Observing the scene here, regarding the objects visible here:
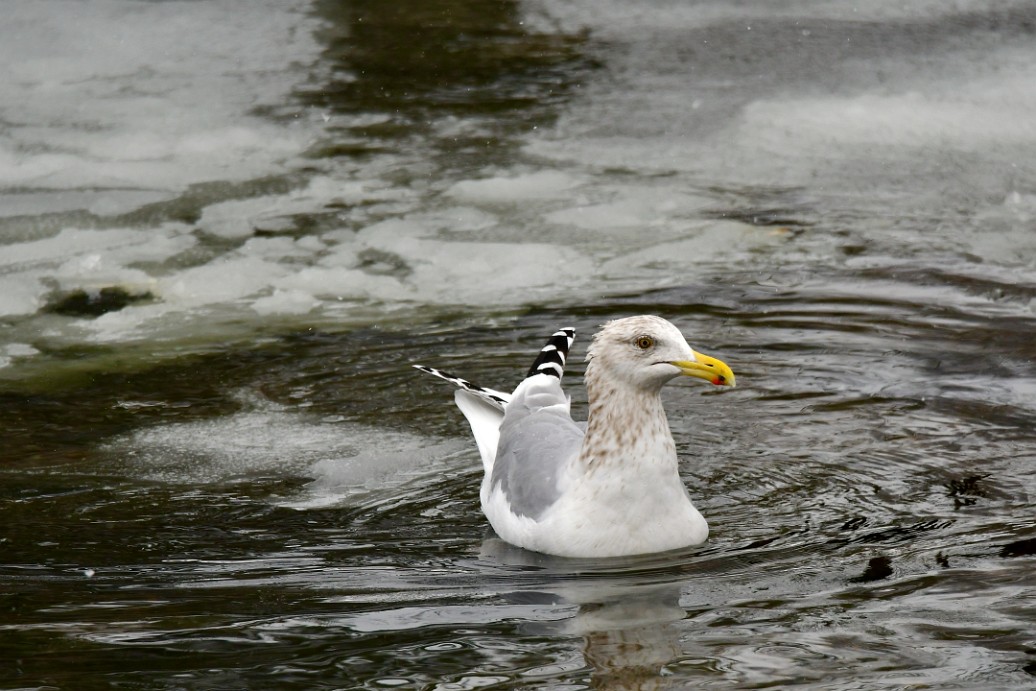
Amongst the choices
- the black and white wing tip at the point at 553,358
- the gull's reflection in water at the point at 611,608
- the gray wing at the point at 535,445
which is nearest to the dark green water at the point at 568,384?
the gull's reflection in water at the point at 611,608

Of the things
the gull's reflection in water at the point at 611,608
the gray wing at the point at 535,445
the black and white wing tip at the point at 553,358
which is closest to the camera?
the gull's reflection in water at the point at 611,608

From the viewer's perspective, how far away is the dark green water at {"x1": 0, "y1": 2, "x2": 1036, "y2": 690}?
12.8 ft

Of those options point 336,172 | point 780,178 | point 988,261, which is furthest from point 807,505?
point 336,172

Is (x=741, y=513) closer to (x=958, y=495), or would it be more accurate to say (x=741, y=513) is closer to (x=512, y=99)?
→ (x=958, y=495)

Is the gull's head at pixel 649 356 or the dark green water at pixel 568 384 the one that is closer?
the dark green water at pixel 568 384

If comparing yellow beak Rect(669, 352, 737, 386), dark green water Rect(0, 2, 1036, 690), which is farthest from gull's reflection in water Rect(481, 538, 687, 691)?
yellow beak Rect(669, 352, 737, 386)

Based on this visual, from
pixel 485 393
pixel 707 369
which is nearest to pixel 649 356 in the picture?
pixel 707 369

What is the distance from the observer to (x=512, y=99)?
35.2 feet

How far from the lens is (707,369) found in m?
4.67

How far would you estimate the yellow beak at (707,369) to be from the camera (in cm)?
464

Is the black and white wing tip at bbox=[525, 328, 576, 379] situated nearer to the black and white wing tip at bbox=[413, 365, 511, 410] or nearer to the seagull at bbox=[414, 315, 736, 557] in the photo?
the black and white wing tip at bbox=[413, 365, 511, 410]

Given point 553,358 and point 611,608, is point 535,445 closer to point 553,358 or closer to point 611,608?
point 553,358

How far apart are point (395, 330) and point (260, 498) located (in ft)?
6.47

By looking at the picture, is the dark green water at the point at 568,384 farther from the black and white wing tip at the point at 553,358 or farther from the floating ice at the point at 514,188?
the black and white wing tip at the point at 553,358
